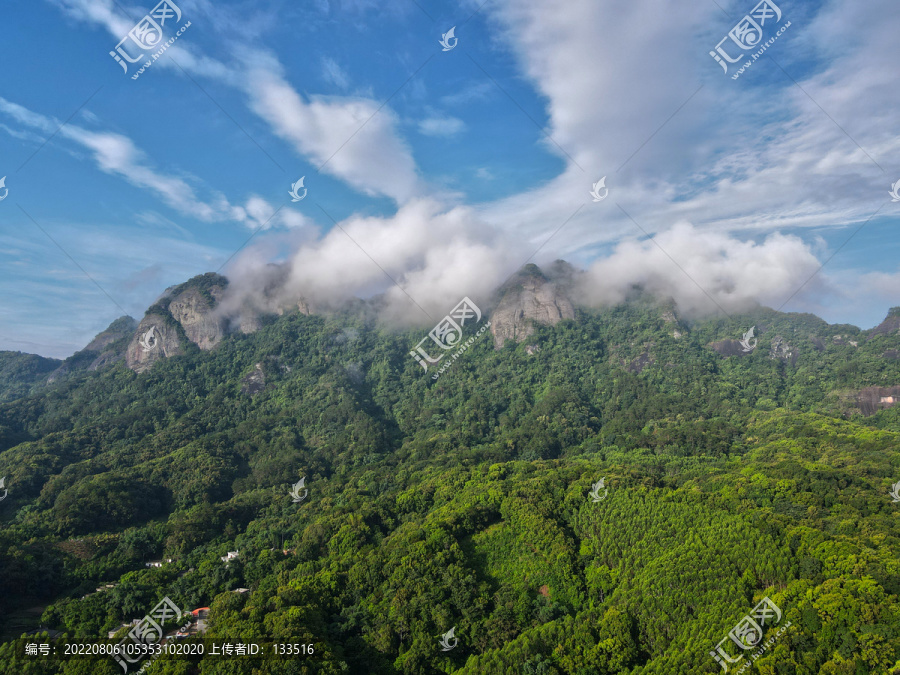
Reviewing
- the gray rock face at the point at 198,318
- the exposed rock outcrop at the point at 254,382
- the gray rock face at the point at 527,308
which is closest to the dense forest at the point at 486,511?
the exposed rock outcrop at the point at 254,382

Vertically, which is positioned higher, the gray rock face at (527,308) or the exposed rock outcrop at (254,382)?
the exposed rock outcrop at (254,382)

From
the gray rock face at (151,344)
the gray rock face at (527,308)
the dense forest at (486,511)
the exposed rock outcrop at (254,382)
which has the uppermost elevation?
the gray rock face at (151,344)

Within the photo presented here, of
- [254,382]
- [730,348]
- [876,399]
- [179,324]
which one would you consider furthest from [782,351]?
[179,324]

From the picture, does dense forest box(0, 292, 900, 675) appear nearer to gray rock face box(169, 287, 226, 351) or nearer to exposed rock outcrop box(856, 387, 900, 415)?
exposed rock outcrop box(856, 387, 900, 415)

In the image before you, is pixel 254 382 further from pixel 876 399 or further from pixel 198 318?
pixel 876 399

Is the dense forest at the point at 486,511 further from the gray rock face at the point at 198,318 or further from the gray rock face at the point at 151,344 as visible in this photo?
the gray rock face at the point at 198,318

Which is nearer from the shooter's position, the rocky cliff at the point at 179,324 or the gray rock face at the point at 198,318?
the rocky cliff at the point at 179,324

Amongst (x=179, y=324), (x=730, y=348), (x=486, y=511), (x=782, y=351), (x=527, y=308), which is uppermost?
(x=179, y=324)

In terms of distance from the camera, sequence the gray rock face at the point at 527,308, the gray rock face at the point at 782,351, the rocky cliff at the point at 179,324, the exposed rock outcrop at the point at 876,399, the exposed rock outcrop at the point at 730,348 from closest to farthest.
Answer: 1. the exposed rock outcrop at the point at 876,399
2. the gray rock face at the point at 782,351
3. the exposed rock outcrop at the point at 730,348
4. the rocky cliff at the point at 179,324
5. the gray rock face at the point at 527,308
